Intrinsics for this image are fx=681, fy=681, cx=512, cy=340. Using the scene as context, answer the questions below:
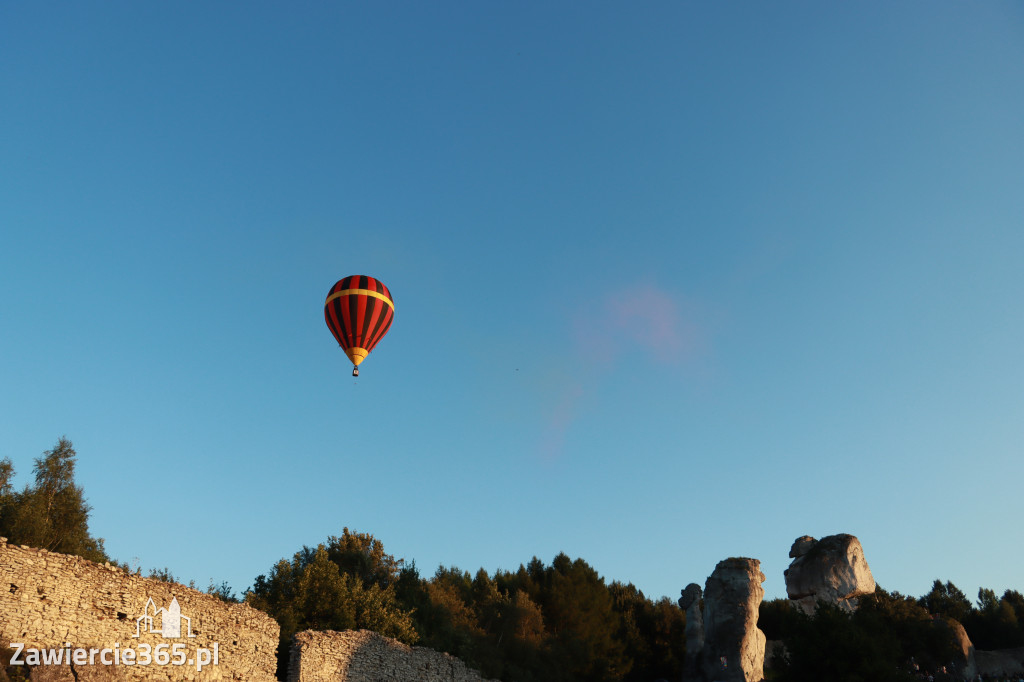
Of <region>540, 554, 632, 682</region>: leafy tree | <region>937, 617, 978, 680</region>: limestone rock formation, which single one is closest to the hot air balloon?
<region>540, 554, 632, 682</region>: leafy tree

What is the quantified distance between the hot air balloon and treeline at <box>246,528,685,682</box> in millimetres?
7769

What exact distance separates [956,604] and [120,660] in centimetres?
6015

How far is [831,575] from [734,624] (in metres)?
10.8

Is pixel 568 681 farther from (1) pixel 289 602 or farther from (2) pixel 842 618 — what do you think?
(1) pixel 289 602

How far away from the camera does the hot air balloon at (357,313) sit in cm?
2572

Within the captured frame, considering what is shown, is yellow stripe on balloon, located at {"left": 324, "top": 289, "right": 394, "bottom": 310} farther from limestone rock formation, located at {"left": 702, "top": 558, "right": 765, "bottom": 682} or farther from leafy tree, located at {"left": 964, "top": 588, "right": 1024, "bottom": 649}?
leafy tree, located at {"left": 964, "top": 588, "right": 1024, "bottom": 649}

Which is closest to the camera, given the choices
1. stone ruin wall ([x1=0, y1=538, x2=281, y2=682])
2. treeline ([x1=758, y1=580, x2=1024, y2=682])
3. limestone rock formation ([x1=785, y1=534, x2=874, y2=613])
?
stone ruin wall ([x1=0, y1=538, x2=281, y2=682])

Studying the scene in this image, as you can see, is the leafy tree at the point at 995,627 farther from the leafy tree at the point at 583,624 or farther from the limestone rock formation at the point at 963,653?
the leafy tree at the point at 583,624

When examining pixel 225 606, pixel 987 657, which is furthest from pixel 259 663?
pixel 987 657

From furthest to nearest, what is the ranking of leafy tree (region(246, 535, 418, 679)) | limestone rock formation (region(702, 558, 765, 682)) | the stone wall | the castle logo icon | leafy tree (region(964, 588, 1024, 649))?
leafy tree (region(964, 588, 1024, 649)) < limestone rock formation (region(702, 558, 765, 682)) < leafy tree (region(246, 535, 418, 679)) < the stone wall < the castle logo icon

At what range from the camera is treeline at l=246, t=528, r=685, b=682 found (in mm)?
22328

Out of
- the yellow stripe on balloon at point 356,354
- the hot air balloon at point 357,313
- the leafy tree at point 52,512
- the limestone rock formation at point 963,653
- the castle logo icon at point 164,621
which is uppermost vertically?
the hot air balloon at point 357,313

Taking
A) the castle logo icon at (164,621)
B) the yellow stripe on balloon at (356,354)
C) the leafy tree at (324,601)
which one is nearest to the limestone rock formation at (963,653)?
the leafy tree at (324,601)

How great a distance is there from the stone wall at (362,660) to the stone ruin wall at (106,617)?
1010 mm
